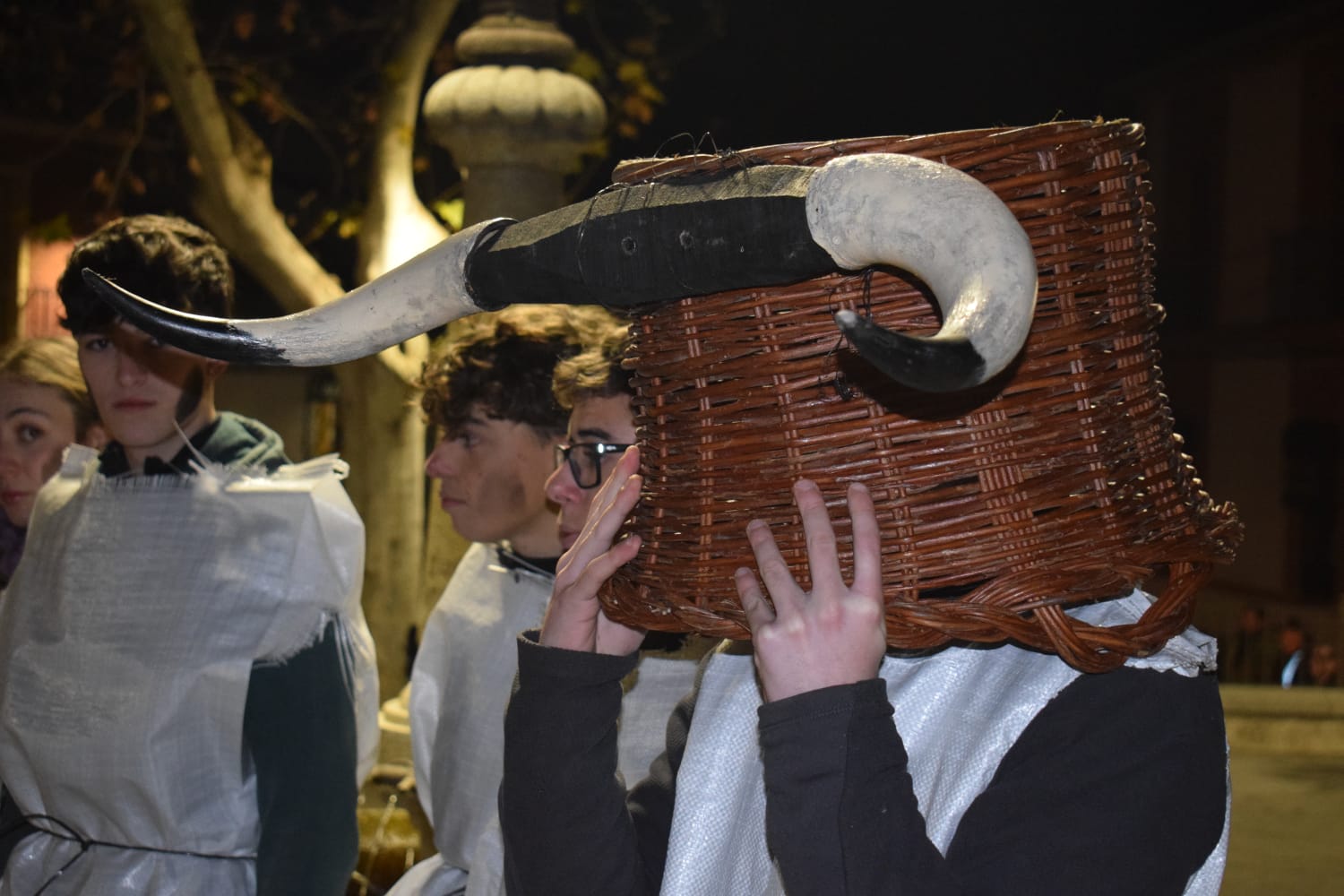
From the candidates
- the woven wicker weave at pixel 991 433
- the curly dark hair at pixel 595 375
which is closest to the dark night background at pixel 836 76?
the curly dark hair at pixel 595 375

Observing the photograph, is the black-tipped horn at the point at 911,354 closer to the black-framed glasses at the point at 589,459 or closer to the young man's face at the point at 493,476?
the black-framed glasses at the point at 589,459

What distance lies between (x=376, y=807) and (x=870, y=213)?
12.5 feet

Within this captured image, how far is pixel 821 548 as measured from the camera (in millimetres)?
1326

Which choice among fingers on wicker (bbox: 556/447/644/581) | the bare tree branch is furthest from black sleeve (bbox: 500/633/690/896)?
the bare tree branch

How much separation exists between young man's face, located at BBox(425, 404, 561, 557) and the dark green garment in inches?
18.4

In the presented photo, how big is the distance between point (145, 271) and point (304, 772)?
1.03m

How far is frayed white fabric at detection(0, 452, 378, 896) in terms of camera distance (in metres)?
2.45

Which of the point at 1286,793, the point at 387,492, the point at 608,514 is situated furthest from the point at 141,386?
the point at 1286,793

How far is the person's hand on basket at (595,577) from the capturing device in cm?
166

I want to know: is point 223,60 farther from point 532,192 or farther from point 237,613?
point 237,613

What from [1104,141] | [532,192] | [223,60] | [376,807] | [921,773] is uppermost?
[223,60]

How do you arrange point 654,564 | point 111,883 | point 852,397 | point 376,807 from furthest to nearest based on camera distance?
1. point 376,807
2. point 111,883
3. point 654,564
4. point 852,397

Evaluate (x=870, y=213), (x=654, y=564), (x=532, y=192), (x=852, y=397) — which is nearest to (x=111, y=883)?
(x=654, y=564)

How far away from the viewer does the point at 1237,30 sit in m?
17.2
